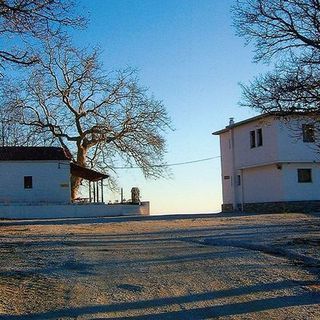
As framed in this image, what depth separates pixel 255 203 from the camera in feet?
150

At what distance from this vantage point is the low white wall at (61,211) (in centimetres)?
4409

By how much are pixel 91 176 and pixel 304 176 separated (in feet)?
59.5

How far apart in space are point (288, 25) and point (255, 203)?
25615 mm

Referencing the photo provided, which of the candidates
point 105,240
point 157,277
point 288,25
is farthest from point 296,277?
point 288,25

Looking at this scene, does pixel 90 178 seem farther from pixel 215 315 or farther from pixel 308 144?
pixel 215 315

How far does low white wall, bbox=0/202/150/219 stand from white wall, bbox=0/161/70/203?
11.6 ft

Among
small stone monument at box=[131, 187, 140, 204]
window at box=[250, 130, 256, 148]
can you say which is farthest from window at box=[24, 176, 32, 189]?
window at box=[250, 130, 256, 148]

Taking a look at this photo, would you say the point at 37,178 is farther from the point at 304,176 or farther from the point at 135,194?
the point at 304,176

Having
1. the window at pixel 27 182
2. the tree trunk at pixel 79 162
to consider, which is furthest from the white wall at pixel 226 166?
the window at pixel 27 182

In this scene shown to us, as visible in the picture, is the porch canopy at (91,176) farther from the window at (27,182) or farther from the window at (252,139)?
the window at (252,139)

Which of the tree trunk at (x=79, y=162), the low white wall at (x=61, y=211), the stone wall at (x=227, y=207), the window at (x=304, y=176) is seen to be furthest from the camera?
the tree trunk at (x=79, y=162)

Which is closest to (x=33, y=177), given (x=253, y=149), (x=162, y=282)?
(x=253, y=149)

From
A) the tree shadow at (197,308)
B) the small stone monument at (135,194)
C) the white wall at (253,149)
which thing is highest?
→ the white wall at (253,149)

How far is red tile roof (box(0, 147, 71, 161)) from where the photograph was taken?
4847cm
